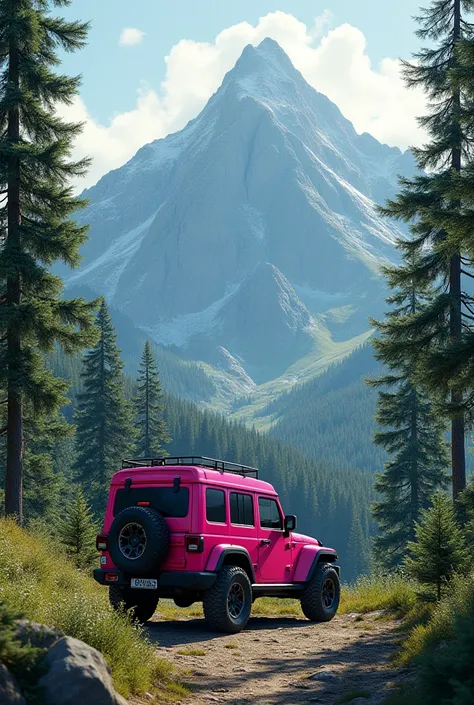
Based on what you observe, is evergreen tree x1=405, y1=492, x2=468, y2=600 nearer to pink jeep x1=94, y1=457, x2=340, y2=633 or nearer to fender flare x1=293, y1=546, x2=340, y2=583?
fender flare x1=293, y1=546, x2=340, y2=583

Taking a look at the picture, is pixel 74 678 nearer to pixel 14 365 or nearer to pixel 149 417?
pixel 14 365

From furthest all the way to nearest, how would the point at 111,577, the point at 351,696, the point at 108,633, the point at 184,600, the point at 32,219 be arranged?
1. the point at 32,219
2. the point at 184,600
3. the point at 111,577
4. the point at 351,696
5. the point at 108,633

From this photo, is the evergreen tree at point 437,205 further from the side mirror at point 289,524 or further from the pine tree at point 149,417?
the pine tree at point 149,417

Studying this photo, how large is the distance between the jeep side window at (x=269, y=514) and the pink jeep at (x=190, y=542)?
0.02 metres

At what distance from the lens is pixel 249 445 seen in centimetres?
15275

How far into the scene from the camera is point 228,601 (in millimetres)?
12086

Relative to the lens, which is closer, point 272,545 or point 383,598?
point 272,545

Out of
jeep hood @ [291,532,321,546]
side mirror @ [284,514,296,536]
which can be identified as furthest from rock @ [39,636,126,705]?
jeep hood @ [291,532,321,546]

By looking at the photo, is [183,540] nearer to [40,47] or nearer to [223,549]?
[223,549]

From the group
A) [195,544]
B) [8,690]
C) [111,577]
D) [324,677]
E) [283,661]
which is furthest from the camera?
[111,577]

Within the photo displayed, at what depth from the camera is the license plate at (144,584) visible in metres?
11.6

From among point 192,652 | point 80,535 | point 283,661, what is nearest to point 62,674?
point 192,652

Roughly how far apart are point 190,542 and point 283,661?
231 cm

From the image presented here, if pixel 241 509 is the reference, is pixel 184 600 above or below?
below
